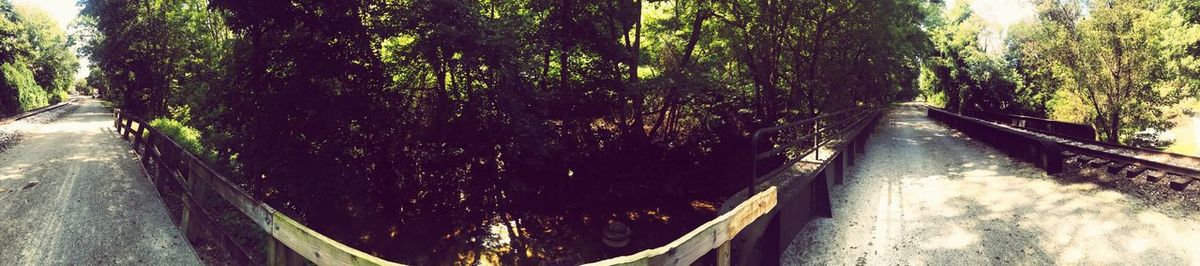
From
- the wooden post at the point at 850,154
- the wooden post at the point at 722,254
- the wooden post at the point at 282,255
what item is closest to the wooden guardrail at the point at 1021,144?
the wooden post at the point at 850,154

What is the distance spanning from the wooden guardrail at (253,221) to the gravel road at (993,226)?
14.5ft

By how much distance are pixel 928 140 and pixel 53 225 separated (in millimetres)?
19198

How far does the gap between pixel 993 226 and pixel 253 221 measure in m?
7.92

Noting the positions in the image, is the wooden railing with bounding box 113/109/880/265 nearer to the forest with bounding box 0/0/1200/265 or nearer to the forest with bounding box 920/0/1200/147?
the forest with bounding box 0/0/1200/265

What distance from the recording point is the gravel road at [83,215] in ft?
16.1

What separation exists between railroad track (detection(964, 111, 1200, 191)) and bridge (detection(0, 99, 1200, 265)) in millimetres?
33

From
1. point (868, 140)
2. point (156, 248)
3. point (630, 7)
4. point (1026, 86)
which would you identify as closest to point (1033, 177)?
point (868, 140)

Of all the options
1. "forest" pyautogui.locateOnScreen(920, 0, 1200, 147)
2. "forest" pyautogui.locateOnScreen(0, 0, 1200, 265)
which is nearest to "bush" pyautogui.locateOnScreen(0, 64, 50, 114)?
"forest" pyautogui.locateOnScreen(0, 0, 1200, 265)

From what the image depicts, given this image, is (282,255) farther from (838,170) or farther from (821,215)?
(838,170)

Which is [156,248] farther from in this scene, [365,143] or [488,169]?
[488,169]

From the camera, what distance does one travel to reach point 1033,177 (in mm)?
8414

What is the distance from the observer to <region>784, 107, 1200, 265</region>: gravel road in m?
4.80

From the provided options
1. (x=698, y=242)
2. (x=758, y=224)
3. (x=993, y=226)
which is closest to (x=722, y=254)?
(x=698, y=242)

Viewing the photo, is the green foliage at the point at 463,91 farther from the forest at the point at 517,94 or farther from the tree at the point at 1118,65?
the tree at the point at 1118,65
